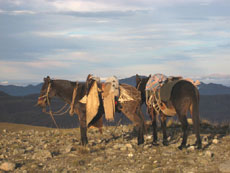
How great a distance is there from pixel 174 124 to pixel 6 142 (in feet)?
27.3

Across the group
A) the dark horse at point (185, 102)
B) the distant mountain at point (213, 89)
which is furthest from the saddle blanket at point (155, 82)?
the distant mountain at point (213, 89)

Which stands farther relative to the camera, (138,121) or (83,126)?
(138,121)

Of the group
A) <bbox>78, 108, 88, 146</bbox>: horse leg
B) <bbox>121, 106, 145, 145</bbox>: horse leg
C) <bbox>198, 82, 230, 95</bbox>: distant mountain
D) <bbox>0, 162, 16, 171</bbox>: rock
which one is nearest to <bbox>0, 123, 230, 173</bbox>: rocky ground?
<bbox>0, 162, 16, 171</bbox>: rock

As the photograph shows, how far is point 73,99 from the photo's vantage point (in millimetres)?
10281

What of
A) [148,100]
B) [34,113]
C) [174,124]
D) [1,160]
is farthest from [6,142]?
[34,113]

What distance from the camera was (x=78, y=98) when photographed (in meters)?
10.4

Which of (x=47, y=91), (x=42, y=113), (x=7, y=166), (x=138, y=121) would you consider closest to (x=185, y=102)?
(x=138, y=121)

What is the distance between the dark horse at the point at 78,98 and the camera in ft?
33.4

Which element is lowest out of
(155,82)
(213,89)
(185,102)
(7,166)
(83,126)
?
(7,166)

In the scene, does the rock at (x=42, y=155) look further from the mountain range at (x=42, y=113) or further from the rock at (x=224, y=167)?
the mountain range at (x=42, y=113)

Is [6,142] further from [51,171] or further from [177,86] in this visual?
[177,86]

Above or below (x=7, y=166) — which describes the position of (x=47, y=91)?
above

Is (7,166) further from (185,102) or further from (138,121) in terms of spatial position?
(185,102)

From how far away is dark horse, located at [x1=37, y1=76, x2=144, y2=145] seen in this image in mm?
10195
